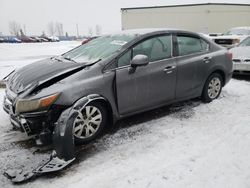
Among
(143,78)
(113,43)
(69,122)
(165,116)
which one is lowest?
(165,116)

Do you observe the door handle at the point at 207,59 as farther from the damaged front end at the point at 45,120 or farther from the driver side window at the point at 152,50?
the damaged front end at the point at 45,120

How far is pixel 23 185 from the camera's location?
271cm

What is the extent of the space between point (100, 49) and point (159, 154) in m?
1.98

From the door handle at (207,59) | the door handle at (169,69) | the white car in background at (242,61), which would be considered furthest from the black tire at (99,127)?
the white car in background at (242,61)

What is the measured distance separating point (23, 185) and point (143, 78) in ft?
7.26

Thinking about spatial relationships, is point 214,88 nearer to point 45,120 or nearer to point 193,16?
point 45,120

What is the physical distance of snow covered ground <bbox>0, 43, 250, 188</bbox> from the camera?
8.99 ft

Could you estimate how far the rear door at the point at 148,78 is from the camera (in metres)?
3.82

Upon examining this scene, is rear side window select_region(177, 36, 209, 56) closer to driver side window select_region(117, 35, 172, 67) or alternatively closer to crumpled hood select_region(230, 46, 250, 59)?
driver side window select_region(117, 35, 172, 67)

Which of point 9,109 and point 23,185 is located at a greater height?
point 9,109

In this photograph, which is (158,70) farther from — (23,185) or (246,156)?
(23,185)

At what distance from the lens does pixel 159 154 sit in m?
3.28

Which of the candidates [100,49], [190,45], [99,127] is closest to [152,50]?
[100,49]

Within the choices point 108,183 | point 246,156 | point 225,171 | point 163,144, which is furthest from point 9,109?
point 246,156
